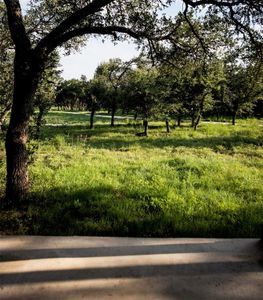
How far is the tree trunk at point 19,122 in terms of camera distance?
293 inches

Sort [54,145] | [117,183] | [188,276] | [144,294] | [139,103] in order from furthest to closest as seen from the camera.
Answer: [139,103] → [54,145] → [117,183] → [188,276] → [144,294]

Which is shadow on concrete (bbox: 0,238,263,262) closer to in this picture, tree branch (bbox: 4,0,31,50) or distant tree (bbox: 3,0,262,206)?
distant tree (bbox: 3,0,262,206)

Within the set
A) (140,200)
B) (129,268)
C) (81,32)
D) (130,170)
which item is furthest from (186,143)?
(129,268)

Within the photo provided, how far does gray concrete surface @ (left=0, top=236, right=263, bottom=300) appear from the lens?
4.13 m

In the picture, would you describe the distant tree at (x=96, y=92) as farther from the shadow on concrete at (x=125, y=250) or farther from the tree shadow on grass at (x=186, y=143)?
the shadow on concrete at (x=125, y=250)

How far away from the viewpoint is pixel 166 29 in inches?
348

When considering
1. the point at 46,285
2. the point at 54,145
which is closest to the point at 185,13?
the point at 46,285

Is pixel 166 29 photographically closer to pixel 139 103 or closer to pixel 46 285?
pixel 46 285

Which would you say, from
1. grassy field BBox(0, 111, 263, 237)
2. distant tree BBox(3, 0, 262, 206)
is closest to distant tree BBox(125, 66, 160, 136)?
grassy field BBox(0, 111, 263, 237)

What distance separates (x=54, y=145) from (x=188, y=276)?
1682 cm

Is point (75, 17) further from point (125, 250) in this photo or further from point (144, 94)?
point (144, 94)

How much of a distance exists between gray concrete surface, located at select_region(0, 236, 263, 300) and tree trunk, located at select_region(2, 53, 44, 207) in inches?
73.2

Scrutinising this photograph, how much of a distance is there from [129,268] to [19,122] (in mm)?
4417

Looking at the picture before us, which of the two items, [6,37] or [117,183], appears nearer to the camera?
[117,183]
